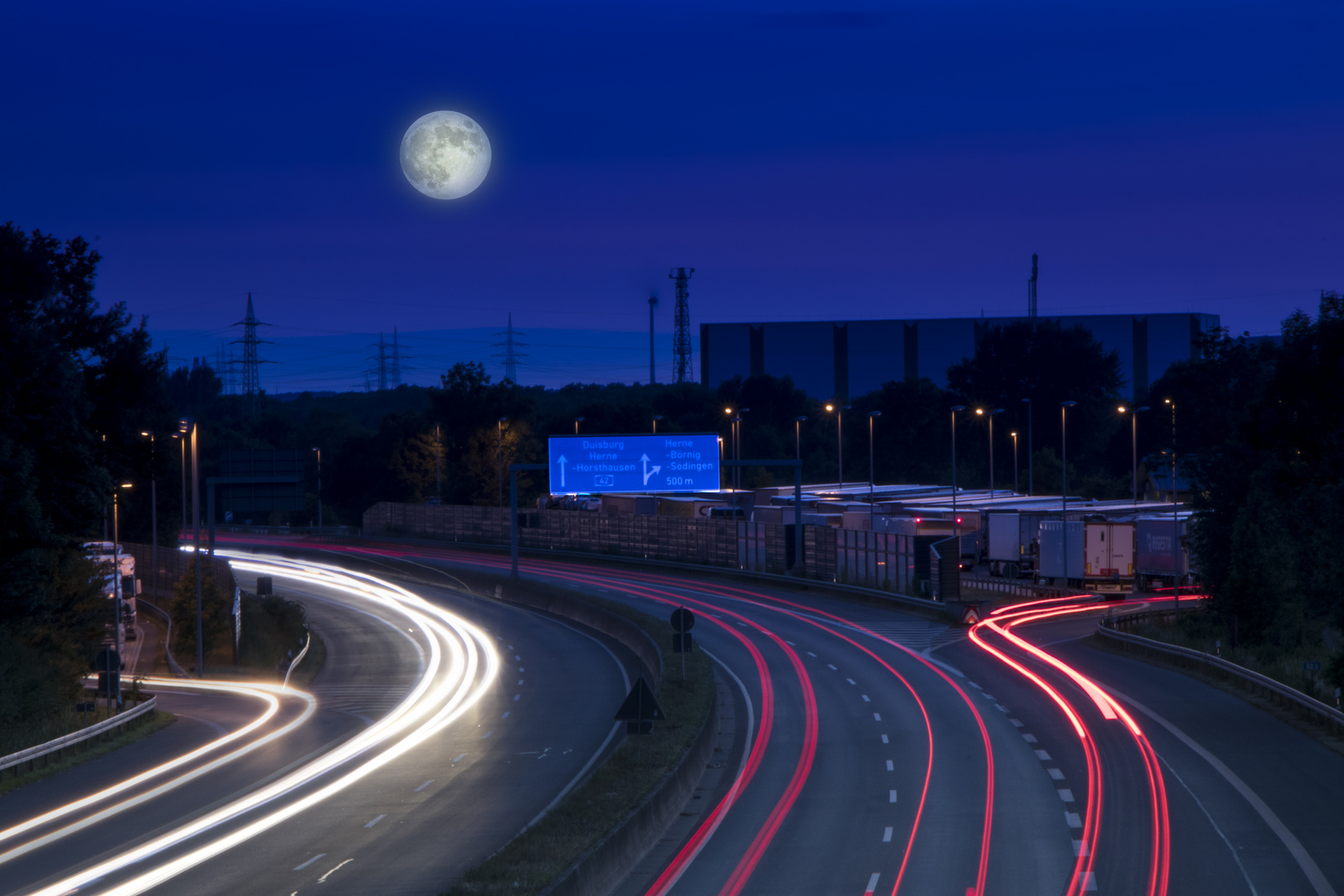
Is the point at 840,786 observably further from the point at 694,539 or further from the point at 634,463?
the point at 694,539

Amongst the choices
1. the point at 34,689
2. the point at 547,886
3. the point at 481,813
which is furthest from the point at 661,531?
the point at 547,886

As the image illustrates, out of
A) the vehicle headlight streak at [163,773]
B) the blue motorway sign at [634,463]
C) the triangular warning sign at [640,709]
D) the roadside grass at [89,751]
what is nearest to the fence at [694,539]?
the blue motorway sign at [634,463]

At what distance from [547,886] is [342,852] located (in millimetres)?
5779

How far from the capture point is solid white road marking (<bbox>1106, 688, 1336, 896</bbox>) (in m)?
17.2

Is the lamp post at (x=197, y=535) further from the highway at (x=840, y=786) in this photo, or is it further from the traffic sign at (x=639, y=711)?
the traffic sign at (x=639, y=711)

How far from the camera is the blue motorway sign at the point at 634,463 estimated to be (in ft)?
215

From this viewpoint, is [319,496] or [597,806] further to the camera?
[319,496]

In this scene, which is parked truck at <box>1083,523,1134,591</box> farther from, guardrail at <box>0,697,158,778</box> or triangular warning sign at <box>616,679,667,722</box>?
triangular warning sign at <box>616,679,667,722</box>

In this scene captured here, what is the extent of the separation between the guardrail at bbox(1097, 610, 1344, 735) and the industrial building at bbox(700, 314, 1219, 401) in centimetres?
10299

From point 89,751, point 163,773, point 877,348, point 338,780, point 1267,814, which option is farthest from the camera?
point 877,348

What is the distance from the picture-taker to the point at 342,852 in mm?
19438

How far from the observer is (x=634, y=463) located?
65.6 m

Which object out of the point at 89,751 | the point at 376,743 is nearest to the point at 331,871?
the point at 376,743

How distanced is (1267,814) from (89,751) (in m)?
24.4
